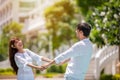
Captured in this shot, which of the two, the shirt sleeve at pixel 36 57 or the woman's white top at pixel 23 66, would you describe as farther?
the shirt sleeve at pixel 36 57

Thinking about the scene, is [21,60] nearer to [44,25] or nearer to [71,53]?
[71,53]

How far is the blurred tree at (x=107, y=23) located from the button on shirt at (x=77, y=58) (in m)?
8.52

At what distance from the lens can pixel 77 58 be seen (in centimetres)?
479

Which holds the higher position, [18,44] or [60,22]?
[18,44]

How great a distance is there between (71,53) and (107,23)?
898 cm

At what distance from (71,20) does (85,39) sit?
87.0 ft

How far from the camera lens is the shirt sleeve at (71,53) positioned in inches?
186

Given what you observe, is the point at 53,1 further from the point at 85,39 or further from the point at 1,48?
the point at 85,39

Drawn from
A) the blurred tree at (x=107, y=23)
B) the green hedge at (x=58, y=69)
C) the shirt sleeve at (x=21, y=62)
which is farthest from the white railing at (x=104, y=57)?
the shirt sleeve at (x=21, y=62)

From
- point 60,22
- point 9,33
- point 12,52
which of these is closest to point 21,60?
point 12,52

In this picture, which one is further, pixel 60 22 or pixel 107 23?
pixel 60 22

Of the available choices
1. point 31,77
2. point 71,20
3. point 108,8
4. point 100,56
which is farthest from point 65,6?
point 31,77

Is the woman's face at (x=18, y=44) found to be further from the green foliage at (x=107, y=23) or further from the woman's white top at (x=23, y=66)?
the green foliage at (x=107, y=23)

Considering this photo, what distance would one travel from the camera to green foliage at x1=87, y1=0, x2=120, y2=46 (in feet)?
44.0
